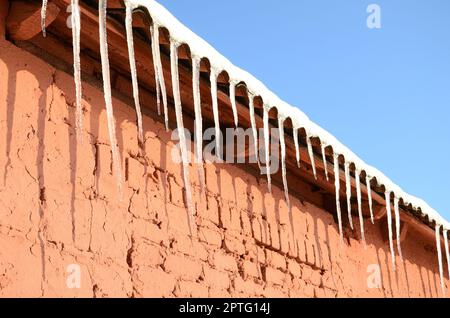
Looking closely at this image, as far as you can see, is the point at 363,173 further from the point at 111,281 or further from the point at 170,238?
the point at 111,281

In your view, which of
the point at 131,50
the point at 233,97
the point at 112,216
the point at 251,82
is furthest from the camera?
the point at 251,82

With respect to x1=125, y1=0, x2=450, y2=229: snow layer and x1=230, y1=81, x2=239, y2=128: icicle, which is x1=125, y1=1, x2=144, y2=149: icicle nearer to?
x1=125, y1=0, x2=450, y2=229: snow layer

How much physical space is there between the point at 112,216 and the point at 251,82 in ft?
3.60

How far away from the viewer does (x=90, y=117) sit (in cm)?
342

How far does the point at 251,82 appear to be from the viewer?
392 cm

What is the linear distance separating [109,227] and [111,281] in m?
0.25

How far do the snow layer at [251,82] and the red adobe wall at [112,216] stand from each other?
19.2 inches

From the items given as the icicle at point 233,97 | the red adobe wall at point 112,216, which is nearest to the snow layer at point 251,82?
the icicle at point 233,97

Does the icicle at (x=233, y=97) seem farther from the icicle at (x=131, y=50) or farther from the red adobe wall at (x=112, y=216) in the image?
the icicle at (x=131, y=50)

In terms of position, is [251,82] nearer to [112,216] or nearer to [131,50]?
[131,50]

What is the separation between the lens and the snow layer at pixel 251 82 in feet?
10.9

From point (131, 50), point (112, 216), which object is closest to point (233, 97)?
point (131, 50)
